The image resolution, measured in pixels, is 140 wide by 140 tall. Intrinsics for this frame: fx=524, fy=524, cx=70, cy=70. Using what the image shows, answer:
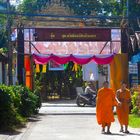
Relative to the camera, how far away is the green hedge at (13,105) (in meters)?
16.9

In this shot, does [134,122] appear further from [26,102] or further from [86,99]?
[86,99]

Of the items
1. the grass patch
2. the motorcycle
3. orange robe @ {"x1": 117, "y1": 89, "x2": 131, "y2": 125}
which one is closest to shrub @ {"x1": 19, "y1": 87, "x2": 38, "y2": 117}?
the grass patch

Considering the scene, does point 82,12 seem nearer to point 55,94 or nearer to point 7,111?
point 55,94

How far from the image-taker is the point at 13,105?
725 inches

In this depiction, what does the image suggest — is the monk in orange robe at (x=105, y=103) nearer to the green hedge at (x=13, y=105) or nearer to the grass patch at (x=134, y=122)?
the grass patch at (x=134, y=122)

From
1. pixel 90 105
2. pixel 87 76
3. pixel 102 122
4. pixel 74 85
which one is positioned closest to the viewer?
pixel 102 122

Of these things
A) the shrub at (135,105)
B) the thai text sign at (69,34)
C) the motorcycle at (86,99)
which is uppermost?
the thai text sign at (69,34)

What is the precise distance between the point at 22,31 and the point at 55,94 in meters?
19.0

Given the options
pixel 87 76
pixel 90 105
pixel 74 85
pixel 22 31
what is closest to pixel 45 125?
pixel 22 31

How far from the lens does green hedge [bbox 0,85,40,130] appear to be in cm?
1691

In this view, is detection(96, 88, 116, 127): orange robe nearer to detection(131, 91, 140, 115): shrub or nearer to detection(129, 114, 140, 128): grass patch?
detection(129, 114, 140, 128): grass patch

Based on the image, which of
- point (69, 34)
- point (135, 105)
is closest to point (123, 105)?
A: point (135, 105)

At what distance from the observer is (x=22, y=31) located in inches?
1055

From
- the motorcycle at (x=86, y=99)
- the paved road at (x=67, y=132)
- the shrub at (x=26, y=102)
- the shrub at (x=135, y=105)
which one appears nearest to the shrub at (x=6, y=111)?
the paved road at (x=67, y=132)
